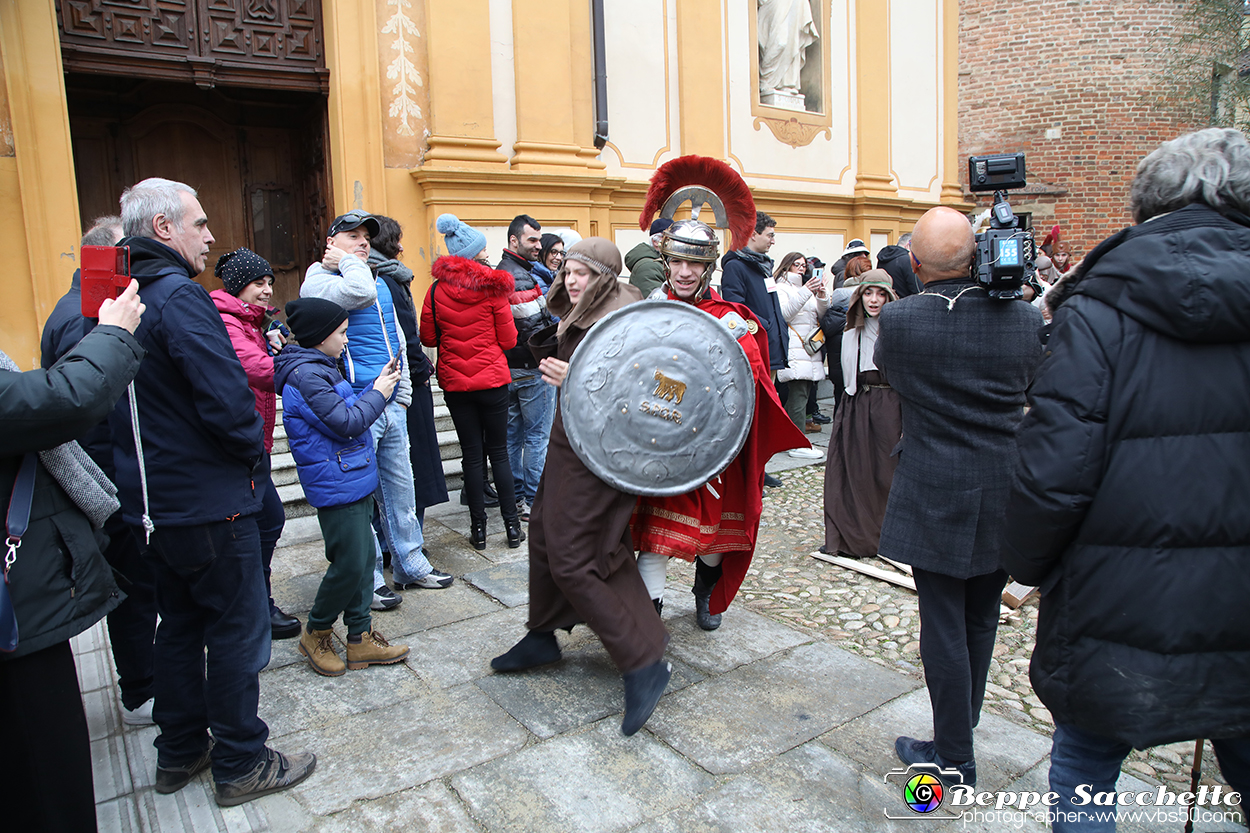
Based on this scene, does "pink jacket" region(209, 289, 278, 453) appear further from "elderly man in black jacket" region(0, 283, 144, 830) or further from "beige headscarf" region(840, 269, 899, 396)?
"beige headscarf" region(840, 269, 899, 396)

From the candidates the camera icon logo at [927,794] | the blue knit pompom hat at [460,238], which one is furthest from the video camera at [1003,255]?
the blue knit pompom hat at [460,238]

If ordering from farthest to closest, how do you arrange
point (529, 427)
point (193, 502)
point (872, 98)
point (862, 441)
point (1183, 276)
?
point (872, 98)
point (529, 427)
point (862, 441)
point (193, 502)
point (1183, 276)

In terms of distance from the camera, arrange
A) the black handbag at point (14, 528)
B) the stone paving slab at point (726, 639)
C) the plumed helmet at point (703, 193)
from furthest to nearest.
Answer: the plumed helmet at point (703, 193) → the stone paving slab at point (726, 639) → the black handbag at point (14, 528)

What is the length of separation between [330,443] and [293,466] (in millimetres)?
2822

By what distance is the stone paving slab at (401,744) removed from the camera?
8.14 feet

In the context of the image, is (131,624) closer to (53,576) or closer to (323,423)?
(323,423)

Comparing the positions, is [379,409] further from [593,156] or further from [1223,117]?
[1223,117]

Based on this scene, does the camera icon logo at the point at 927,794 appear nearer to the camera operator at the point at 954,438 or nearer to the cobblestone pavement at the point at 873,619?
the camera operator at the point at 954,438

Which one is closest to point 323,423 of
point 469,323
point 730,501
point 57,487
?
point 57,487

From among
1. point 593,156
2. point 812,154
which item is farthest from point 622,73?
point 812,154

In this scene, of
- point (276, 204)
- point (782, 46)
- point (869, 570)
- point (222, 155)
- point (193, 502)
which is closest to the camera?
point (193, 502)

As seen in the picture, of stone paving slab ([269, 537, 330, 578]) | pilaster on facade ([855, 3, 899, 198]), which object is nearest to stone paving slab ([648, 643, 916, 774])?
stone paving slab ([269, 537, 330, 578])

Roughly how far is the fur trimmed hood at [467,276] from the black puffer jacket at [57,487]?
263 cm

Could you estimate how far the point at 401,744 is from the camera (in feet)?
8.89
